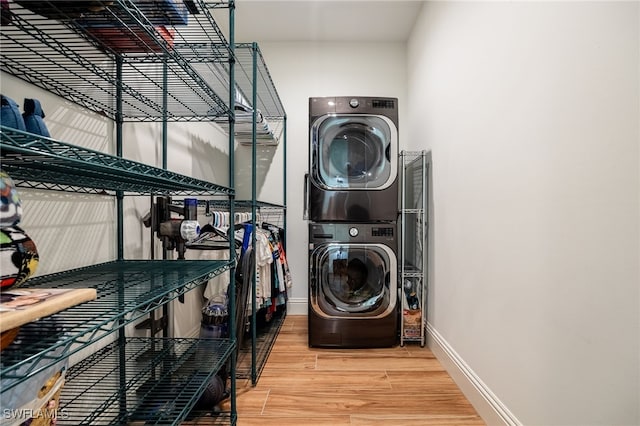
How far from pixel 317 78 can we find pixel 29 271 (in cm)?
289

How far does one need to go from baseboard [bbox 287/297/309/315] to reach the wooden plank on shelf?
2.58 metres

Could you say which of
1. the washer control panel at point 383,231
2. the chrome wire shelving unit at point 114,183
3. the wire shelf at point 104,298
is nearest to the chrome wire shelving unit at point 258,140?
the chrome wire shelving unit at point 114,183

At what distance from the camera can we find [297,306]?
124 inches

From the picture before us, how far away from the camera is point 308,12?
8.73ft

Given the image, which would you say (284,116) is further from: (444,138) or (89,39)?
(89,39)

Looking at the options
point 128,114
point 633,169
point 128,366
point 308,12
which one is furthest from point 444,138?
point 128,366

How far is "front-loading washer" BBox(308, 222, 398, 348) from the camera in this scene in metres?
2.36

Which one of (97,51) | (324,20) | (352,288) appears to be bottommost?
(352,288)

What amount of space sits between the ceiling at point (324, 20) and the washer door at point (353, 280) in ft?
6.08

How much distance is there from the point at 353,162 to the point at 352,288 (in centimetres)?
93

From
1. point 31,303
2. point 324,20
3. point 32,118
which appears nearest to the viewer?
point 31,303

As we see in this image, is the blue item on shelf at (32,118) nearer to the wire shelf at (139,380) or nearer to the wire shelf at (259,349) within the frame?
the wire shelf at (139,380)

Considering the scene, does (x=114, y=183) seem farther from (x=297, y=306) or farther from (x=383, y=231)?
(x=297, y=306)

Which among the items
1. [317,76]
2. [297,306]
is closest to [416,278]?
[297,306]
